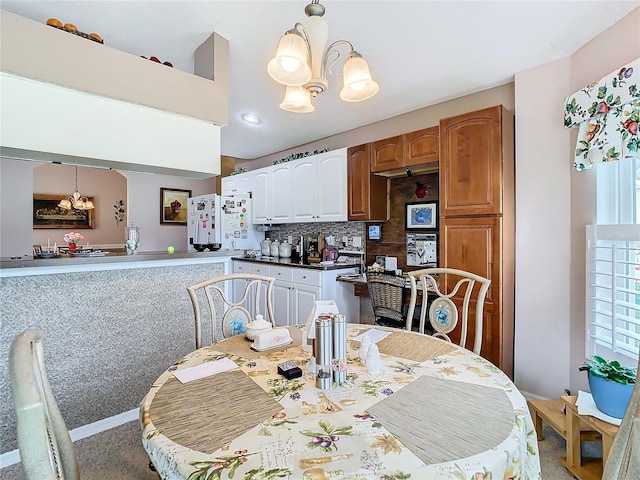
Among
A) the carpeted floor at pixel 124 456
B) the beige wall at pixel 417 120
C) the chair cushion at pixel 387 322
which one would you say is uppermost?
the beige wall at pixel 417 120

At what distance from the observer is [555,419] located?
1843 millimetres

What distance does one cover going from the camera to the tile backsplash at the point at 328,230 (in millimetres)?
3900

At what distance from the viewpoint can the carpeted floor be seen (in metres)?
1.70

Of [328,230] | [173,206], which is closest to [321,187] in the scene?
[328,230]

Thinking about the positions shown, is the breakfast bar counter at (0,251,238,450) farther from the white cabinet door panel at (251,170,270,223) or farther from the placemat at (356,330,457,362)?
the white cabinet door panel at (251,170,270,223)

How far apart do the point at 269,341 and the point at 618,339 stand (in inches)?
76.8

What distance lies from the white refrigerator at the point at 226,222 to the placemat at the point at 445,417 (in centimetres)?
391

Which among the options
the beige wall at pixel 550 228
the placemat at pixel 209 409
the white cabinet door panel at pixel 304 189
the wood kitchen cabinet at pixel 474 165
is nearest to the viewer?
the placemat at pixel 209 409

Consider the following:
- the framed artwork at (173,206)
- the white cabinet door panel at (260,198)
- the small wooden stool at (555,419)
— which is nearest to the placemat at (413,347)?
the small wooden stool at (555,419)

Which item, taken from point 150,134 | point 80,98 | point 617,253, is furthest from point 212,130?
point 617,253

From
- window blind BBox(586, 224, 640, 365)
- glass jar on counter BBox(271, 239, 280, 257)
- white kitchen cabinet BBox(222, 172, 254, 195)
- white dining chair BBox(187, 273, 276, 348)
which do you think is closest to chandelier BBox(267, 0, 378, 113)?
white dining chair BBox(187, 273, 276, 348)

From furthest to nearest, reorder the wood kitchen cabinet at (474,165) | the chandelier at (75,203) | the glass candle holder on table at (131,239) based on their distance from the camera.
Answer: the chandelier at (75,203) → the glass candle holder on table at (131,239) → the wood kitchen cabinet at (474,165)

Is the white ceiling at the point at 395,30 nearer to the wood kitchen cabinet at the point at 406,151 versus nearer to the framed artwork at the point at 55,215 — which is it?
the wood kitchen cabinet at the point at 406,151

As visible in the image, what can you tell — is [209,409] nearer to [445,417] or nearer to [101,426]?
[445,417]
